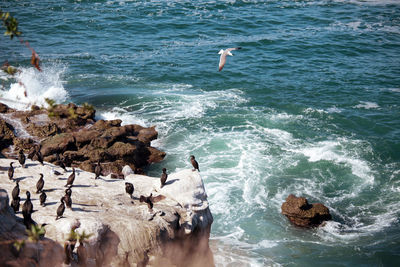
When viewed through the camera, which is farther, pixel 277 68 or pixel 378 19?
pixel 378 19

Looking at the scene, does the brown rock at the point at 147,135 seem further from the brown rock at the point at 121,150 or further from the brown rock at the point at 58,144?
the brown rock at the point at 58,144

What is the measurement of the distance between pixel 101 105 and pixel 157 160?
9863 millimetres

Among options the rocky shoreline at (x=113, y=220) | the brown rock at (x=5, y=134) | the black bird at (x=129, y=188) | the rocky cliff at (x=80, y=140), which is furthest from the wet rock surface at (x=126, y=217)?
the brown rock at (x=5, y=134)

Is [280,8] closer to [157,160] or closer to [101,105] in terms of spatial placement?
[101,105]

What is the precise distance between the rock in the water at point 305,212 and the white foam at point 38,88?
2225cm

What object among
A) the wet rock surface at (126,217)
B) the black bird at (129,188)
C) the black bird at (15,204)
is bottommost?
the wet rock surface at (126,217)

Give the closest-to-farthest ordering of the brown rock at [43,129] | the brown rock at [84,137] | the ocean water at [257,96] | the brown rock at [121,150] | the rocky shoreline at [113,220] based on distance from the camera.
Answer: the rocky shoreline at [113,220]
the ocean water at [257,96]
the brown rock at [121,150]
the brown rock at [84,137]
the brown rock at [43,129]

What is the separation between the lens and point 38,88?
38406 mm

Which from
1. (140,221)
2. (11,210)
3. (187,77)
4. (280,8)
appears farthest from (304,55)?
(11,210)

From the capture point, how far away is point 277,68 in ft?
138

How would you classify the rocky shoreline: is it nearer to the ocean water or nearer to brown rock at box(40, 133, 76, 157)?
brown rock at box(40, 133, 76, 157)

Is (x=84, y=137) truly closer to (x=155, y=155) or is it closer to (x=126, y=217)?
(x=155, y=155)

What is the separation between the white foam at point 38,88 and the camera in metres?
34.8

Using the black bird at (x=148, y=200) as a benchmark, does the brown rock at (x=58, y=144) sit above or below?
below
